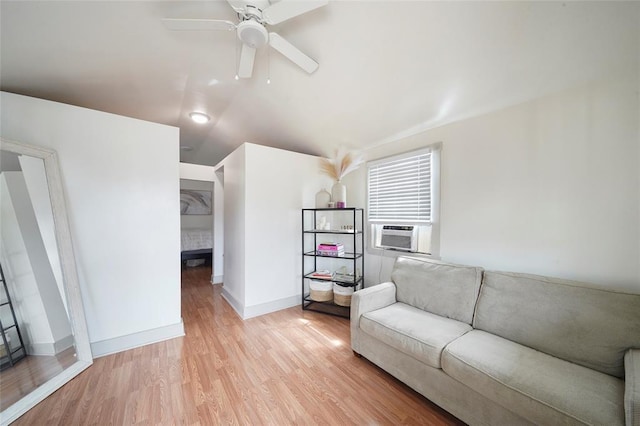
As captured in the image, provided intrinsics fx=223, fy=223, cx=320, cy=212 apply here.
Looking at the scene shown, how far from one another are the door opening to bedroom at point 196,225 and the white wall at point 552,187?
511 centimetres

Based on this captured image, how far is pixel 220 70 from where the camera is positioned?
2.32 m

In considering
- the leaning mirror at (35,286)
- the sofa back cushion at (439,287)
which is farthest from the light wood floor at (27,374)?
the sofa back cushion at (439,287)

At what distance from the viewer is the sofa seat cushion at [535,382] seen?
3.25ft

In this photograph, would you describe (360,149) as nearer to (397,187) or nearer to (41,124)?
(397,187)

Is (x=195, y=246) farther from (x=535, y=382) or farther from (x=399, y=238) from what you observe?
(x=535, y=382)

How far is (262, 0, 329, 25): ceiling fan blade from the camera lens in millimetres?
1273

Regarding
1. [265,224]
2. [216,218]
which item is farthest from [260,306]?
[216,218]

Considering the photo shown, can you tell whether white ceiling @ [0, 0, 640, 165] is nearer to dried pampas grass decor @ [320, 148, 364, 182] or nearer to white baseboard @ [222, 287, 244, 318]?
dried pampas grass decor @ [320, 148, 364, 182]

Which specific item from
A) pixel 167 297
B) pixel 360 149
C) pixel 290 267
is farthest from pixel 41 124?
pixel 360 149

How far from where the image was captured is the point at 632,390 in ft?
3.06

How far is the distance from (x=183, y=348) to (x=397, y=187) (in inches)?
114

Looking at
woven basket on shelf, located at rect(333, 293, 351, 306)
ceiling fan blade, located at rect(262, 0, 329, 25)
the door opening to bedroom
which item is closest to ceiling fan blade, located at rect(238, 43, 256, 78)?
ceiling fan blade, located at rect(262, 0, 329, 25)

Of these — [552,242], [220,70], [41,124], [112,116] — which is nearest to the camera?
[552,242]

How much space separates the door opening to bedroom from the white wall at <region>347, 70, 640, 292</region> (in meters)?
5.11
